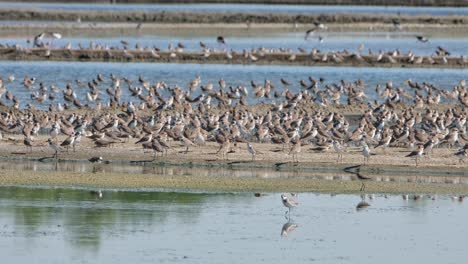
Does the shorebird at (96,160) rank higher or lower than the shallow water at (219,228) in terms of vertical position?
lower

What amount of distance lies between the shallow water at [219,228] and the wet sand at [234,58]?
107ft

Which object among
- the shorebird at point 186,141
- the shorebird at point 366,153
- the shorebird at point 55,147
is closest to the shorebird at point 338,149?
the shorebird at point 366,153

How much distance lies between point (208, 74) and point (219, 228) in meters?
30.4

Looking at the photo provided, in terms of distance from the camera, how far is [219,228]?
1925 centimetres

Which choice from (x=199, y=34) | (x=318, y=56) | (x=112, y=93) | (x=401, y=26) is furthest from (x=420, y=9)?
(x=112, y=93)

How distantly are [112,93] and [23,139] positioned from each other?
40.9 ft

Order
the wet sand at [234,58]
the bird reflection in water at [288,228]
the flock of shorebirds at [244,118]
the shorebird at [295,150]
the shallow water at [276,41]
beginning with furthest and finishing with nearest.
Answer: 1. the shallow water at [276,41]
2. the wet sand at [234,58]
3. the flock of shorebirds at [244,118]
4. the shorebird at [295,150]
5. the bird reflection in water at [288,228]

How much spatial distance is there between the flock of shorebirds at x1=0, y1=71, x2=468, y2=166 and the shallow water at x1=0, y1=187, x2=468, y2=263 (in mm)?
4293

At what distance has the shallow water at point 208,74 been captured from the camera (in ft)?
149

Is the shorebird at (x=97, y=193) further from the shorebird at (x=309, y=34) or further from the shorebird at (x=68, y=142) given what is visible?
the shorebird at (x=309, y=34)

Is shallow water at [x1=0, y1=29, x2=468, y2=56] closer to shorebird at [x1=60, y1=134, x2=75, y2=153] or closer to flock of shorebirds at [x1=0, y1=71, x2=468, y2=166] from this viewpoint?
flock of shorebirds at [x1=0, y1=71, x2=468, y2=166]

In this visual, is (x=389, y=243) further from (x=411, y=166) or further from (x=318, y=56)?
(x=318, y=56)

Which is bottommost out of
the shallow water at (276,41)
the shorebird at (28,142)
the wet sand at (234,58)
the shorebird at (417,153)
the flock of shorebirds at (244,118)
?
the shallow water at (276,41)

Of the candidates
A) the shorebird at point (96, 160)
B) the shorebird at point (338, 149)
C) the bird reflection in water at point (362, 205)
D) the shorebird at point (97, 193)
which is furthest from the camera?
the shorebird at point (338, 149)
